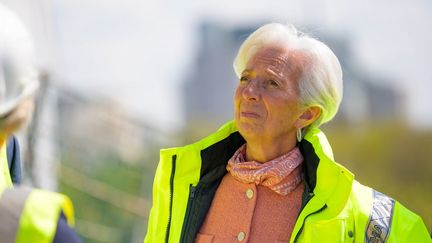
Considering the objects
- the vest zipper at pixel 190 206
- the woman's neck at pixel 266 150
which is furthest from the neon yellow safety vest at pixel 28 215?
the woman's neck at pixel 266 150

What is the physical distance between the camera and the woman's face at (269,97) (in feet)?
9.92

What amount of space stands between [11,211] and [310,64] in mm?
1325

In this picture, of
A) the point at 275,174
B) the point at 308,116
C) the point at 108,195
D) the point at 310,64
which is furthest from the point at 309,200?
the point at 108,195

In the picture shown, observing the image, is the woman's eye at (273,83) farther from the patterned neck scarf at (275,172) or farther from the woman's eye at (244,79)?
the patterned neck scarf at (275,172)

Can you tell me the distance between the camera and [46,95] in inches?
242

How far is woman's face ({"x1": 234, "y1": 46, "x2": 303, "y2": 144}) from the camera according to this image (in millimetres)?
3023

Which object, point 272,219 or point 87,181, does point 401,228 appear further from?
point 87,181

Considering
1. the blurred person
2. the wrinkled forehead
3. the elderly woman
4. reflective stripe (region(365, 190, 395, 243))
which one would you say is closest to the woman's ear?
the elderly woman

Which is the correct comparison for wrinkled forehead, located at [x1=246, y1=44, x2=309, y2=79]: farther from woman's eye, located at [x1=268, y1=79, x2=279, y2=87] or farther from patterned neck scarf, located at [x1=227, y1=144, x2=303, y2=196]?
patterned neck scarf, located at [x1=227, y1=144, x2=303, y2=196]

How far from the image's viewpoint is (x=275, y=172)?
3004 mm

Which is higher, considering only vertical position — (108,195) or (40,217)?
(40,217)

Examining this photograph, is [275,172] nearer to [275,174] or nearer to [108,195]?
[275,174]

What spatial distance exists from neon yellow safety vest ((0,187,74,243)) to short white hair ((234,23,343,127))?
1.22 meters

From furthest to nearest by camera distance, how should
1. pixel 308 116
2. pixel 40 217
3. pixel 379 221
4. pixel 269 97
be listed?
pixel 308 116
pixel 269 97
pixel 379 221
pixel 40 217
